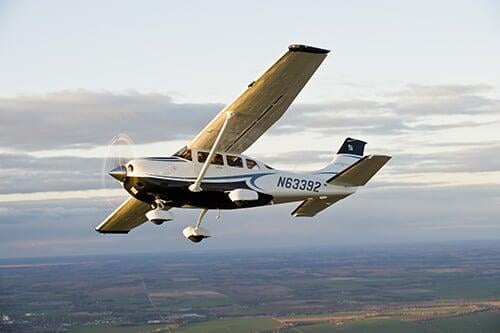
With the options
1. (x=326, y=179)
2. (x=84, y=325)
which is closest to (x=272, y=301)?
(x=84, y=325)

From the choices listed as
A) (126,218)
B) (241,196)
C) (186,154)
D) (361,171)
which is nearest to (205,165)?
(186,154)

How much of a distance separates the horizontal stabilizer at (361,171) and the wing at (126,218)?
222 inches

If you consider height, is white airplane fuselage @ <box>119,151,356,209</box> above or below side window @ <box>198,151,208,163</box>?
below

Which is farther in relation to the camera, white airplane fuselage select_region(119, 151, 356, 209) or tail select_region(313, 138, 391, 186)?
tail select_region(313, 138, 391, 186)

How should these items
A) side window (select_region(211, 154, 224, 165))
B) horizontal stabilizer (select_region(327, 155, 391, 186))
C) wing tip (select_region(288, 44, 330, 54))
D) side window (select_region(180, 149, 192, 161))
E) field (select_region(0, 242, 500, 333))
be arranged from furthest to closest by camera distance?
field (select_region(0, 242, 500, 333)) < horizontal stabilizer (select_region(327, 155, 391, 186)) < side window (select_region(211, 154, 224, 165)) < side window (select_region(180, 149, 192, 161)) < wing tip (select_region(288, 44, 330, 54))

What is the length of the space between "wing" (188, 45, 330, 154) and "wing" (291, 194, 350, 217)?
7.49 ft

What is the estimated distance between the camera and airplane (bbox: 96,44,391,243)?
15633 mm

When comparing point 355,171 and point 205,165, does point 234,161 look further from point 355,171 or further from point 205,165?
point 355,171

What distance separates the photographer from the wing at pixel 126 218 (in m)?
20.9

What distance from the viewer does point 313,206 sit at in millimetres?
18766

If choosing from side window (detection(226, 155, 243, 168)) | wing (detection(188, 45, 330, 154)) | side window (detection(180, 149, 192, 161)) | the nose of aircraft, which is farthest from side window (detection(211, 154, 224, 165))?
the nose of aircraft

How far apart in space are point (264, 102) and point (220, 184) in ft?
6.50

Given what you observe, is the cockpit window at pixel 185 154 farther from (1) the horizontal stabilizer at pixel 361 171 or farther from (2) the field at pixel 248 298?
(2) the field at pixel 248 298

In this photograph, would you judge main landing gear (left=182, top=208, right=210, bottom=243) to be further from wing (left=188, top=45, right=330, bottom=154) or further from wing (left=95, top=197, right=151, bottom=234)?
wing (left=95, top=197, right=151, bottom=234)
